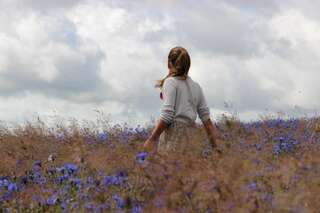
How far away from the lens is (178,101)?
5.33 m

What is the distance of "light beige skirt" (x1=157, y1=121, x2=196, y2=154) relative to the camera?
5.23m

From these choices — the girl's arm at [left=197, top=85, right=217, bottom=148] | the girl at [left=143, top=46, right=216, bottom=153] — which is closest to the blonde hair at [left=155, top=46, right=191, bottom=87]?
the girl at [left=143, top=46, right=216, bottom=153]

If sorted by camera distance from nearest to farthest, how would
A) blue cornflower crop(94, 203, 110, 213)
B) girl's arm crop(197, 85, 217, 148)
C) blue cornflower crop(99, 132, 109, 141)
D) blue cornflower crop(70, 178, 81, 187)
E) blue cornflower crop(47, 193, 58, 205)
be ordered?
blue cornflower crop(94, 203, 110, 213)
blue cornflower crop(47, 193, 58, 205)
blue cornflower crop(70, 178, 81, 187)
girl's arm crop(197, 85, 217, 148)
blue cornflower crop(99, 132, 109, 141)

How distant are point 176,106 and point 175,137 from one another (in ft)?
0.88

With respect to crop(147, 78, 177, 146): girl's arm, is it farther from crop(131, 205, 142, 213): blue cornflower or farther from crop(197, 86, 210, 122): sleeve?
crop(131, 205, 142, 213): blue cornflower

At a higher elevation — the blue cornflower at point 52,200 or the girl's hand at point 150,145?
the girl's hand at point 150,145

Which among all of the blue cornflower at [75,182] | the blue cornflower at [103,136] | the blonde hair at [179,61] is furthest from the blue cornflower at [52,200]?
the blue cornflower at [103,136]

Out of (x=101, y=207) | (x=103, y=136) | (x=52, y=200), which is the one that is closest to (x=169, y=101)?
(x=52, y=200)

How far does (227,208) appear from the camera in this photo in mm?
3207

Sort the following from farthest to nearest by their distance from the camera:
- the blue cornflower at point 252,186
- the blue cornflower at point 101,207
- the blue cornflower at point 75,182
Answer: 1. the blue cornflower at point 75,182
2. the blue cornflower at point 101,207
3. the blue cornflower at point 252,186

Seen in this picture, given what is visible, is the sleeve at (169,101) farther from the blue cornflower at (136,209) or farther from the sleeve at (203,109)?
the blue cornflower at (136,209)

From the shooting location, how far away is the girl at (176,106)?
5254 mm

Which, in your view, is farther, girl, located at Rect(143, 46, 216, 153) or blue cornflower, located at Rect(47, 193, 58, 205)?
girl, located at Rect(143, 46, 216, 153)

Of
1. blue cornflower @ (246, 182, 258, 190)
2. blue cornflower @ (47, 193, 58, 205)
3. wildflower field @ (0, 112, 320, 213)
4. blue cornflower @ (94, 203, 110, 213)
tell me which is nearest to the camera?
wildflower field @ (0, 112, 320, 213)
